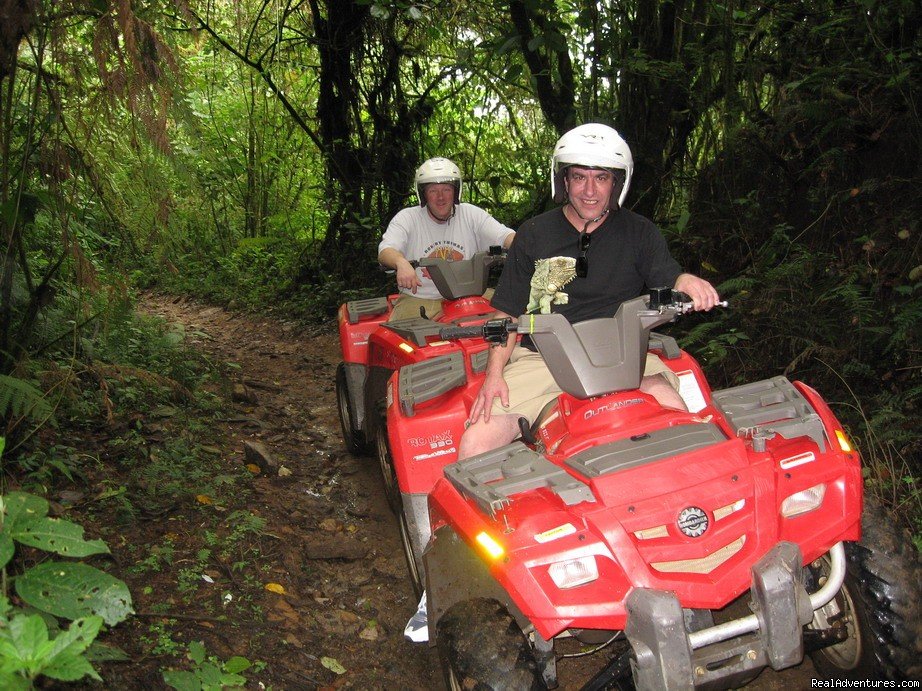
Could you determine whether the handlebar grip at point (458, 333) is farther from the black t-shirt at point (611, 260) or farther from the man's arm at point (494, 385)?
the black t-shirt at point (611, 260)

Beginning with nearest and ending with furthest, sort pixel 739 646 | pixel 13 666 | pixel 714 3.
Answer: pixel 13 666, pixel 739 646, pixel 714 3

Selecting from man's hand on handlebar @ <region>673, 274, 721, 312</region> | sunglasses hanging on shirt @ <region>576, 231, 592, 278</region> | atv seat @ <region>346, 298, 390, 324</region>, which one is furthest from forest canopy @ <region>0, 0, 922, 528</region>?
sunglasses hanging on shirt @ <region>576, 231, 592, 278</region>

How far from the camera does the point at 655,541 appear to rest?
260cm

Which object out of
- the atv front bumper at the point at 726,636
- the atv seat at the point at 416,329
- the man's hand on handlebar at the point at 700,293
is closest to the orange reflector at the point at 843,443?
the atv front bumper at the point at 726,636

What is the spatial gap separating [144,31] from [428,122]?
25.7ft

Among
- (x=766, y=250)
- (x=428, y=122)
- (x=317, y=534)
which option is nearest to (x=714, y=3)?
(x=766, y=250)

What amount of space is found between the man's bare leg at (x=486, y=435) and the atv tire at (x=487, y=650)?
1.11 m

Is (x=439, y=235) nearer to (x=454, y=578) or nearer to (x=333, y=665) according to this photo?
(x=333, y=665)

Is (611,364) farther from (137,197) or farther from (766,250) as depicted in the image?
(137,197)

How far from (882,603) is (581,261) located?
1891 millimetres

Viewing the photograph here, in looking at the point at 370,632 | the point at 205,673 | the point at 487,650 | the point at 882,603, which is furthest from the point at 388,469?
the point at 882,603

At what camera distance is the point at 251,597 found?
4086mm

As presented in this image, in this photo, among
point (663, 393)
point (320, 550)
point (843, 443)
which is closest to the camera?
point (843, 443)

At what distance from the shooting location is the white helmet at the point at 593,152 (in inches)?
143
